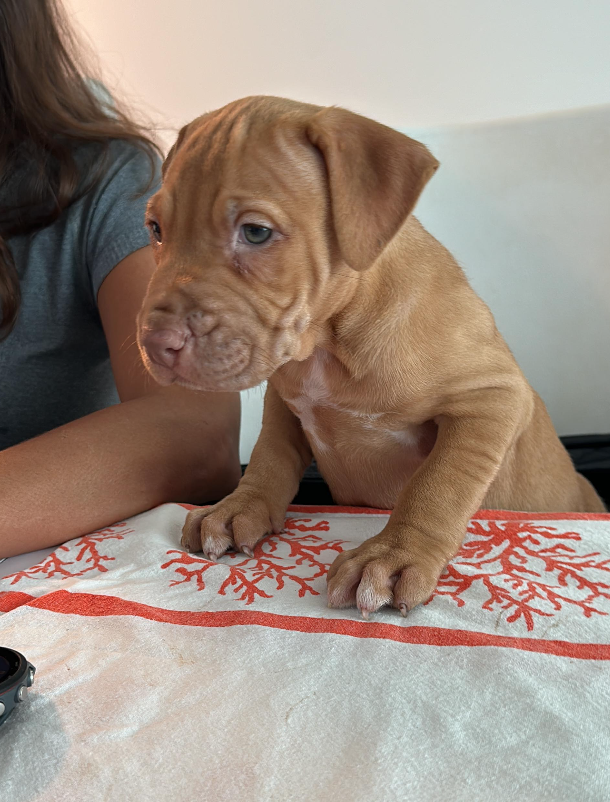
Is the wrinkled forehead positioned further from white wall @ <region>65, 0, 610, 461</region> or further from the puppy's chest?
white wall @ <region>65, 0, 610, 461</region>

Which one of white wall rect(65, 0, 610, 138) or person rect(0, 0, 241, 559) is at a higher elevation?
white wall rect(65, 0, 610, 138)

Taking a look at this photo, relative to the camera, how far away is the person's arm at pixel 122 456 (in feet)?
4.61

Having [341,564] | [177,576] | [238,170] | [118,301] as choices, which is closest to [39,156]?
[118,301]

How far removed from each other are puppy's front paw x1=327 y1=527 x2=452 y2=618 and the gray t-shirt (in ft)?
3.61

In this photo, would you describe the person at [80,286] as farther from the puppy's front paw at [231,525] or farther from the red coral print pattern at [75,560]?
the puppy's front paw at [231,525]

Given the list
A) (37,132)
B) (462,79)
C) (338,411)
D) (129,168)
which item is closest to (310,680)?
(338,411)

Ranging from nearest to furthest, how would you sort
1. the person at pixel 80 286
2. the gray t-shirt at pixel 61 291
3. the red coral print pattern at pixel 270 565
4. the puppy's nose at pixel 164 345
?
the puppy's nose at pixel 164 345 < the red coral print pattern at pixel 270 565 < the person at pixel 80 286 < the gray t-shirt at pixel 61 291

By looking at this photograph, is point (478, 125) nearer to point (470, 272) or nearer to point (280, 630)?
point (470, 272)

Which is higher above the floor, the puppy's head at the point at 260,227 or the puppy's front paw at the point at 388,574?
the puppy's head at the point at 260,227

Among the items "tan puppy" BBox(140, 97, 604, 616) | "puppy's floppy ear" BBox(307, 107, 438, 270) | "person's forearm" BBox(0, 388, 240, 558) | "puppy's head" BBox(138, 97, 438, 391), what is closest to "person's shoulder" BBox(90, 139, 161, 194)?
"person's forearm" BBox(0, 388, 240, 558)

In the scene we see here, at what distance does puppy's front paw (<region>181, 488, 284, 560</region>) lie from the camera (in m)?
1.27

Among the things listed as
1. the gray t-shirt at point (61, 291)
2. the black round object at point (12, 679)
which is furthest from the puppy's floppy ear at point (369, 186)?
the gray t-shirt at point (61, 291)

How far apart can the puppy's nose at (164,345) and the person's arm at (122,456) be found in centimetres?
53

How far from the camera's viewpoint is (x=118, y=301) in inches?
68.6
